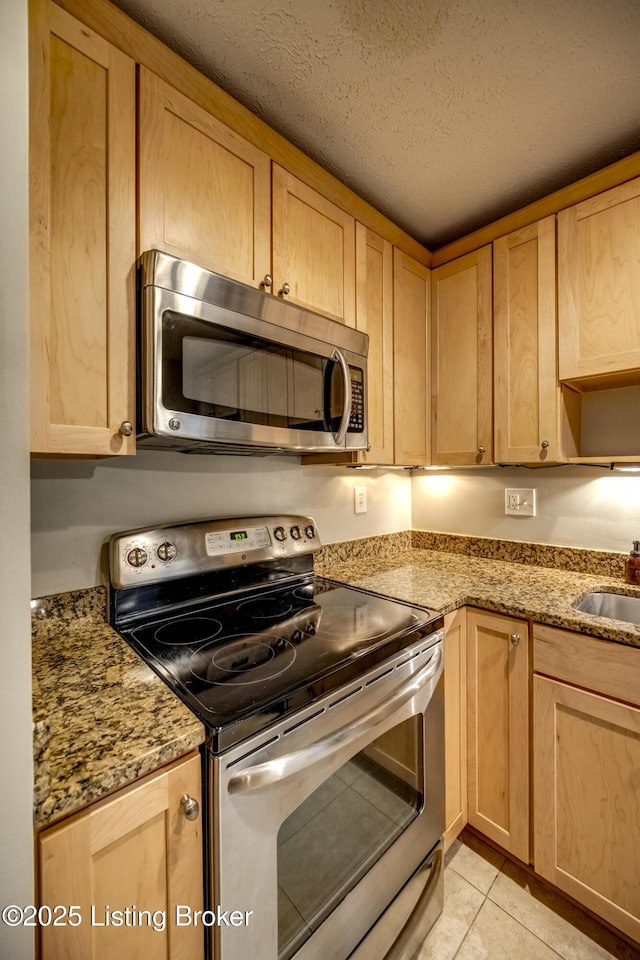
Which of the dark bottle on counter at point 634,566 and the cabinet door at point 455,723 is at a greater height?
the dark bottle on counter at point 634,566

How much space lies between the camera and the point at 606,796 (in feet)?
3.62

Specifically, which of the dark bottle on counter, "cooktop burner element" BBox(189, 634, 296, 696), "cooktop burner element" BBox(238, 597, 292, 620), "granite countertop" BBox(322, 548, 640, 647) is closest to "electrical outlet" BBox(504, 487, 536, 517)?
"granite countertop" BBox(322, 548, 640, 647)

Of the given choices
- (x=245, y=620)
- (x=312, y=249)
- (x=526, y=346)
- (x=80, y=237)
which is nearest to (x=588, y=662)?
(x=245, y=620)

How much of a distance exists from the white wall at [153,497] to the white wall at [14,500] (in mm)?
656

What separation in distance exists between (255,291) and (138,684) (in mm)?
972

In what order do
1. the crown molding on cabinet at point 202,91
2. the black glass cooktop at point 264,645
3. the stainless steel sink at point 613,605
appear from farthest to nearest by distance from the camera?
1. the stainless steel sink at point 613,605
2. the crown molding on cabinet at point 202,91
3. the black glass cooktop at point 264,645

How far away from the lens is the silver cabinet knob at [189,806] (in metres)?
0.63

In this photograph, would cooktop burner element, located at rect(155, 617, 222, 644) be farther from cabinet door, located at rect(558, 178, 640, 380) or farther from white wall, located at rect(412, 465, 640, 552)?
cabinet door, located at rect(558, 178, 640, 380)

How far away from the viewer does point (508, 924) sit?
1182 millimetres

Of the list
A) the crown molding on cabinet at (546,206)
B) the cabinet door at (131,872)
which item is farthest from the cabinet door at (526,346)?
the cabinet door at (131,872)

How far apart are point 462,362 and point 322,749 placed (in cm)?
155

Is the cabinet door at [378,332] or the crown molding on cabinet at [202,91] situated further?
the cabinet door at [378,332]

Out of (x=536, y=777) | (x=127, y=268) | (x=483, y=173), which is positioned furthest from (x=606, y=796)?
→ (x=483, y=173)

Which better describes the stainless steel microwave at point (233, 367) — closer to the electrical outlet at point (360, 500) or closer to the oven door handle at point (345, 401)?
the oven door handle at point (345, 401)
